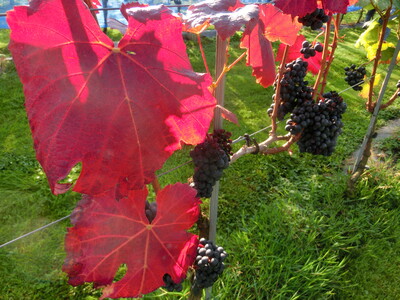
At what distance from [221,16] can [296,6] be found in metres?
0.33

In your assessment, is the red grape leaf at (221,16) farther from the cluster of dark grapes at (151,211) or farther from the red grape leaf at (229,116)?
the cluster of dark grapes at (151,211)

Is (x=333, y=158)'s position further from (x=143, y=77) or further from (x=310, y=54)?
(x=143, y=77)

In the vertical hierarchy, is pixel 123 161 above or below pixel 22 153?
above

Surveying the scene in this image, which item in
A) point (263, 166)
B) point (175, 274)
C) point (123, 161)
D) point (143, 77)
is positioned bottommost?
point (263, 166)

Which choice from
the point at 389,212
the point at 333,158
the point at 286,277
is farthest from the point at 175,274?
the point at 333,158

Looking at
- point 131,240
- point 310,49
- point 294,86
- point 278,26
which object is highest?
point 278,26

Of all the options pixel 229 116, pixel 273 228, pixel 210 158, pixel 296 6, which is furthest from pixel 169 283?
pixel 273 228

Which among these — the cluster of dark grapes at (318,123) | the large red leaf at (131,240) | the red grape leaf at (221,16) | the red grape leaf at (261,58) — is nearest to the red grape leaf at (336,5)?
the red grape leaf at (261,58)

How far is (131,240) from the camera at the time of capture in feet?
2.84

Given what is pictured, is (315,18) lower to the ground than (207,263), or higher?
higher

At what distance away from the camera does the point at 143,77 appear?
0.59m

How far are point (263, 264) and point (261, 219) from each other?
16.3 inches

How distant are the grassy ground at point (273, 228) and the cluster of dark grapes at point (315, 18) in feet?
4.62

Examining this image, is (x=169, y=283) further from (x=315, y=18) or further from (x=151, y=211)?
(x=315, y=18)
